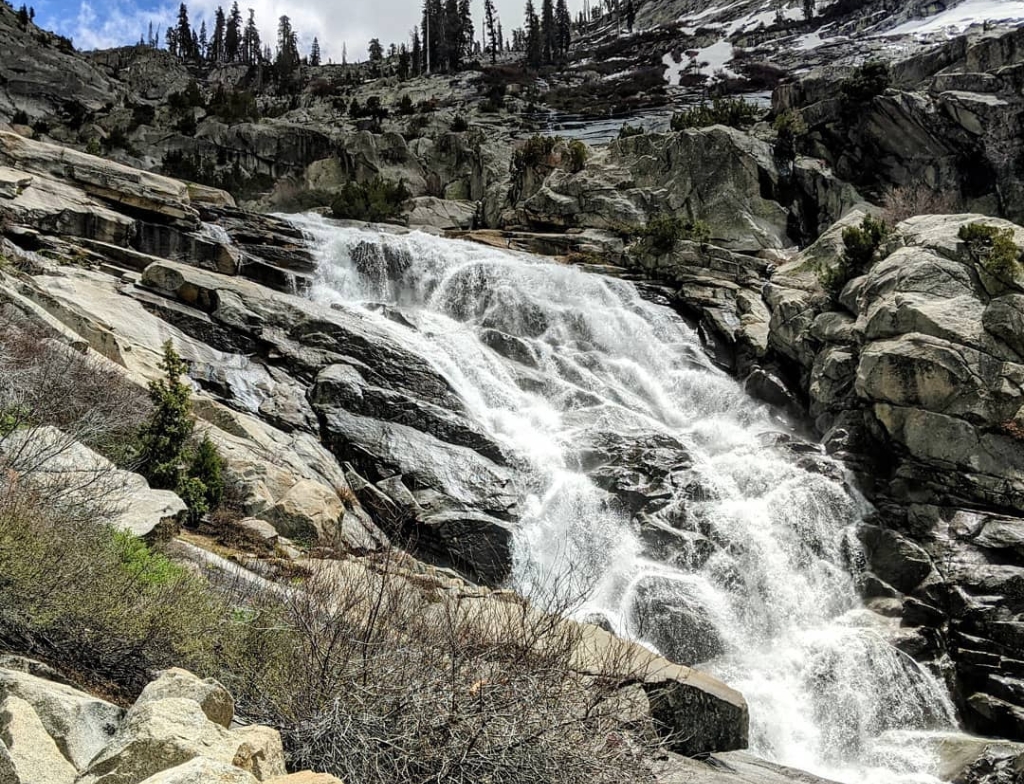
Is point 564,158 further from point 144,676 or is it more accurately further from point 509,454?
point 144,676

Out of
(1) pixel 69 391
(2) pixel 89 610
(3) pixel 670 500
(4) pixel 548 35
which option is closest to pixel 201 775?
(2) pixel 89 610

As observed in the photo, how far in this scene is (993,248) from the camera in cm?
1756

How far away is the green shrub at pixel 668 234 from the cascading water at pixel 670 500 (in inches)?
165

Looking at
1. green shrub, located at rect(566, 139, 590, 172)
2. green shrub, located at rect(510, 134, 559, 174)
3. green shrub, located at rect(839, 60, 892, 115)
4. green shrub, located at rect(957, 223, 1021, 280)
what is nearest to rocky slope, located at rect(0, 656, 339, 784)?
green shrub, located at rect(957, 223, 1021, 280)

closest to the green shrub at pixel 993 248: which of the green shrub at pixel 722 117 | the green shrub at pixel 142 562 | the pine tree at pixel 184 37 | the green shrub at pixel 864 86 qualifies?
the green shrub at pixel 864 86

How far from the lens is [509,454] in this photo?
16.7 meters

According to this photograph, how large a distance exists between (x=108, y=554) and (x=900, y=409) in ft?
56.7

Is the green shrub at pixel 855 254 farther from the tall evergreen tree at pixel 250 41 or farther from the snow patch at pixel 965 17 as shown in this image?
the tall evergreen tree at pixel 250 41

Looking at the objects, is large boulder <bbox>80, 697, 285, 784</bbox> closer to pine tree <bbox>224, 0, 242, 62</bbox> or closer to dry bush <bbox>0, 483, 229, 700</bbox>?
dry bush <bbox>0, 483, 229, 700</bbox>

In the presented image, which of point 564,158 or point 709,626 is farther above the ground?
point 564,158

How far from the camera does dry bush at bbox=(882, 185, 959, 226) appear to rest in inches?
1094

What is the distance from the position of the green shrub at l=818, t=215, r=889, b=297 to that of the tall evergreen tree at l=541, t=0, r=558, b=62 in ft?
246

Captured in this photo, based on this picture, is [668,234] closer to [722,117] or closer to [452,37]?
[722,117]

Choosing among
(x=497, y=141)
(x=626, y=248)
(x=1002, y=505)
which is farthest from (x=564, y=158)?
(x=1002, y=505)
